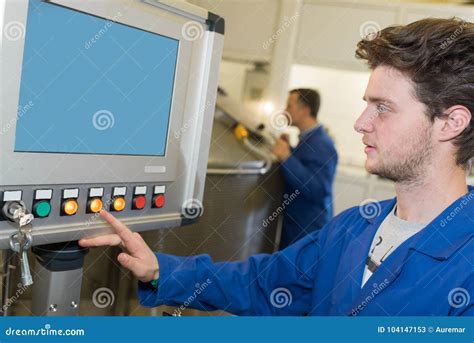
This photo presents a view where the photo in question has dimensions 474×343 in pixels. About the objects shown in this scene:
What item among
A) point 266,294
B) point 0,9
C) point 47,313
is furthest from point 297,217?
point 0,9

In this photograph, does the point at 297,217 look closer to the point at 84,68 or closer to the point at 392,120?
the point at 392,120

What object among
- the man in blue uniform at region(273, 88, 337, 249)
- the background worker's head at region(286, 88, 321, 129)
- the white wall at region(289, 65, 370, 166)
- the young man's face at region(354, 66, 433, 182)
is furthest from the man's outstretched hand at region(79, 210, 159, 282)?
the white wall at region(289, 65, 370, 166)

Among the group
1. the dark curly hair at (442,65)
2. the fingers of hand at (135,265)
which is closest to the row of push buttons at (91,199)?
the fingers of hand at (135,265)

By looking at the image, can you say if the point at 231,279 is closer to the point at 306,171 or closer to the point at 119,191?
the point at 119,191

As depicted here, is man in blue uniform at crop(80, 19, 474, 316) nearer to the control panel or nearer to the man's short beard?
the man's short beard

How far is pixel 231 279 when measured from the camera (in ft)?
3.76

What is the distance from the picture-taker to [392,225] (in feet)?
3.70

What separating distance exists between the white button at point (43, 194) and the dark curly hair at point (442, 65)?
71 cm

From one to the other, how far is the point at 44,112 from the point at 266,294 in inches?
25.6

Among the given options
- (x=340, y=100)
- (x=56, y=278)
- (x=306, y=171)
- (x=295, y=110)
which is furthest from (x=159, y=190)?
(x=340, y=100)

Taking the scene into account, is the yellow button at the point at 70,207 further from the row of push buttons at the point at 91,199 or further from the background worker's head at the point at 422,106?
the background worker's head at the point at 422,106

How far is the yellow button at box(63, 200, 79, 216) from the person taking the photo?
2.67ft

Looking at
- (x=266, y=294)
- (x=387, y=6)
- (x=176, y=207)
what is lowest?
(x=266, y=294)

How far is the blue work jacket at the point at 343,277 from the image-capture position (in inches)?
37.5
